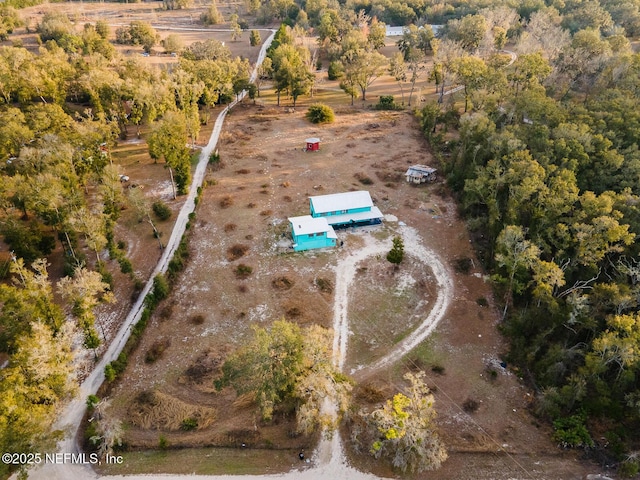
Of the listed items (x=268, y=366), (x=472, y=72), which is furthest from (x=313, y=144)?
(x=268, y=366)

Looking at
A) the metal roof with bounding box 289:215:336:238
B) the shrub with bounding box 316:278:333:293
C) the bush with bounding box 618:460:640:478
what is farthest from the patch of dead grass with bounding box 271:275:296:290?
the bush with bounding box 618:460:640:478

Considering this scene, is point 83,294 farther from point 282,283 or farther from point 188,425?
point 282,283

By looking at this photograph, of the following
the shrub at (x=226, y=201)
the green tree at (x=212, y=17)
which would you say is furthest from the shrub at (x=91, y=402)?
the green tree at (x=212, y=17)

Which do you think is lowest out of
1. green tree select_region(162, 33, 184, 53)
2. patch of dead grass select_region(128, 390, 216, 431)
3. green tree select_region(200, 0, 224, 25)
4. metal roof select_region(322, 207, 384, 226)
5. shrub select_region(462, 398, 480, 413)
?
shrub select_region(462, 398, 480, 413)

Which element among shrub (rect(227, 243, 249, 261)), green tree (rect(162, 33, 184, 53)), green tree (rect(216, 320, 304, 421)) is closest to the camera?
green tree (rect(216, 320, 304, 421))

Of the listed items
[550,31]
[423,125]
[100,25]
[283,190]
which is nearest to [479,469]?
[283,190]

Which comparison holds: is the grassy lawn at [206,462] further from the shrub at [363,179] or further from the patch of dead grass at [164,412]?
the shrub at [363,179]

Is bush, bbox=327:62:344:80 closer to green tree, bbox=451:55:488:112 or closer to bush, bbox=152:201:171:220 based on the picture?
green tree, bbox=451:55:488:112
